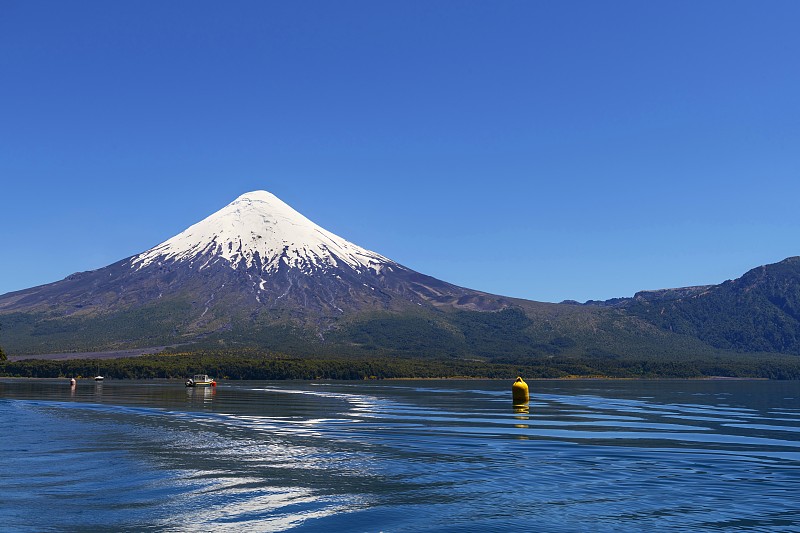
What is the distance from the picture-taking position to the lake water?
30.0m

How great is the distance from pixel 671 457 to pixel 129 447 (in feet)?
110

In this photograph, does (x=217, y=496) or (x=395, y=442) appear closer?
(x=217, y=496)

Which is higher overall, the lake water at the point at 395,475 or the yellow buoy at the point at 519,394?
the yellow buoy at the point at 519,394

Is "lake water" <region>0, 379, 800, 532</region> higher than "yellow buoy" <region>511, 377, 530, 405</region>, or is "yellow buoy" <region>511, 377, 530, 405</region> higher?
"yellow buoy" <region>511, 377, 530, 405</region>

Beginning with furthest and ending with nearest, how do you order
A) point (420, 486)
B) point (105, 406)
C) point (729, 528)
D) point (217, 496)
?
point (105, 406) → point (420, 486) → point (217, 496) → point (729, 528)

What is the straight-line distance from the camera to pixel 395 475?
40.0 metres

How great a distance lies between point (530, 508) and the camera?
106 feet

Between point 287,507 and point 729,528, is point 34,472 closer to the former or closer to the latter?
point 287,507

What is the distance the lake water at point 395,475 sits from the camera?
30.0m

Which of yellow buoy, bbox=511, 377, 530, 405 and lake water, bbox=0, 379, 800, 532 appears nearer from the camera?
lake water, bbox=0, 379, 800, 532

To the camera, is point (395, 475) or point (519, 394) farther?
point (519, 394)

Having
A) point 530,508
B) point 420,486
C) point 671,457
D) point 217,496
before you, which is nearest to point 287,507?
point 217,496

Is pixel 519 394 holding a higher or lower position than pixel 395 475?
higher

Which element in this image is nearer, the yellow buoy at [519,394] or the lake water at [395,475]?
the lake water at [395,475]
